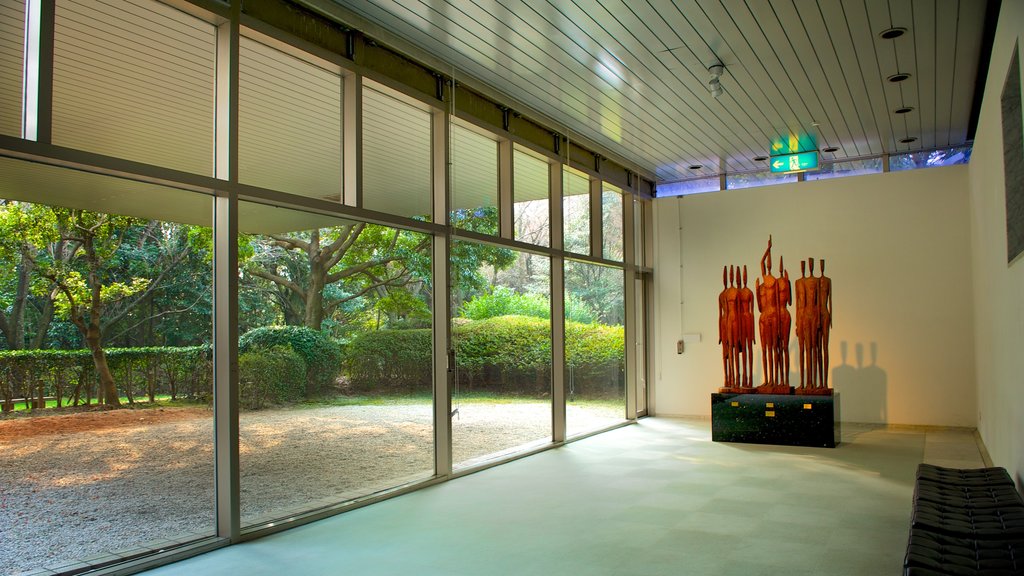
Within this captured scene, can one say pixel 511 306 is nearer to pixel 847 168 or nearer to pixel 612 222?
pixel 612 222

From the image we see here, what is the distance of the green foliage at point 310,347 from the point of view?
5160 millimetres

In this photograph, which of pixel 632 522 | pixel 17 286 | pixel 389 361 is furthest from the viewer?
pixel 389 361

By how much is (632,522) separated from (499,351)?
3.08m

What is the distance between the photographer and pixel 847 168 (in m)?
10.5

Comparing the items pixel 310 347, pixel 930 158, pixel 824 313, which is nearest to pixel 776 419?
pixel 824 313

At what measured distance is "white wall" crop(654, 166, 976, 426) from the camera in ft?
31.9

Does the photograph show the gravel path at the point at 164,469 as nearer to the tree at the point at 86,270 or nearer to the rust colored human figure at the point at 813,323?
the tree at the point at 86,270

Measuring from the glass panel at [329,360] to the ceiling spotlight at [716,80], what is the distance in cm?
297

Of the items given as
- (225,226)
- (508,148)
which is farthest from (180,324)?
(508,148)

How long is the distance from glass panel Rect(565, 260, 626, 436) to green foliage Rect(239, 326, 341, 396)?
3.90 meters

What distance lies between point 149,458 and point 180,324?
2.64 ft

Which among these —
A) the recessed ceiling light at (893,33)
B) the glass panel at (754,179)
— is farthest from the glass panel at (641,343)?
the recessed ceiling light at (893,33)

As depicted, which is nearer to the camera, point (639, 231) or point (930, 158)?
point (930, 158)

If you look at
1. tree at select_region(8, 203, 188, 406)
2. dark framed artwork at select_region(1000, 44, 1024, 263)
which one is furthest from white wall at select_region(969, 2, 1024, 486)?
tree at select_region(8, 203, 188, 406)
